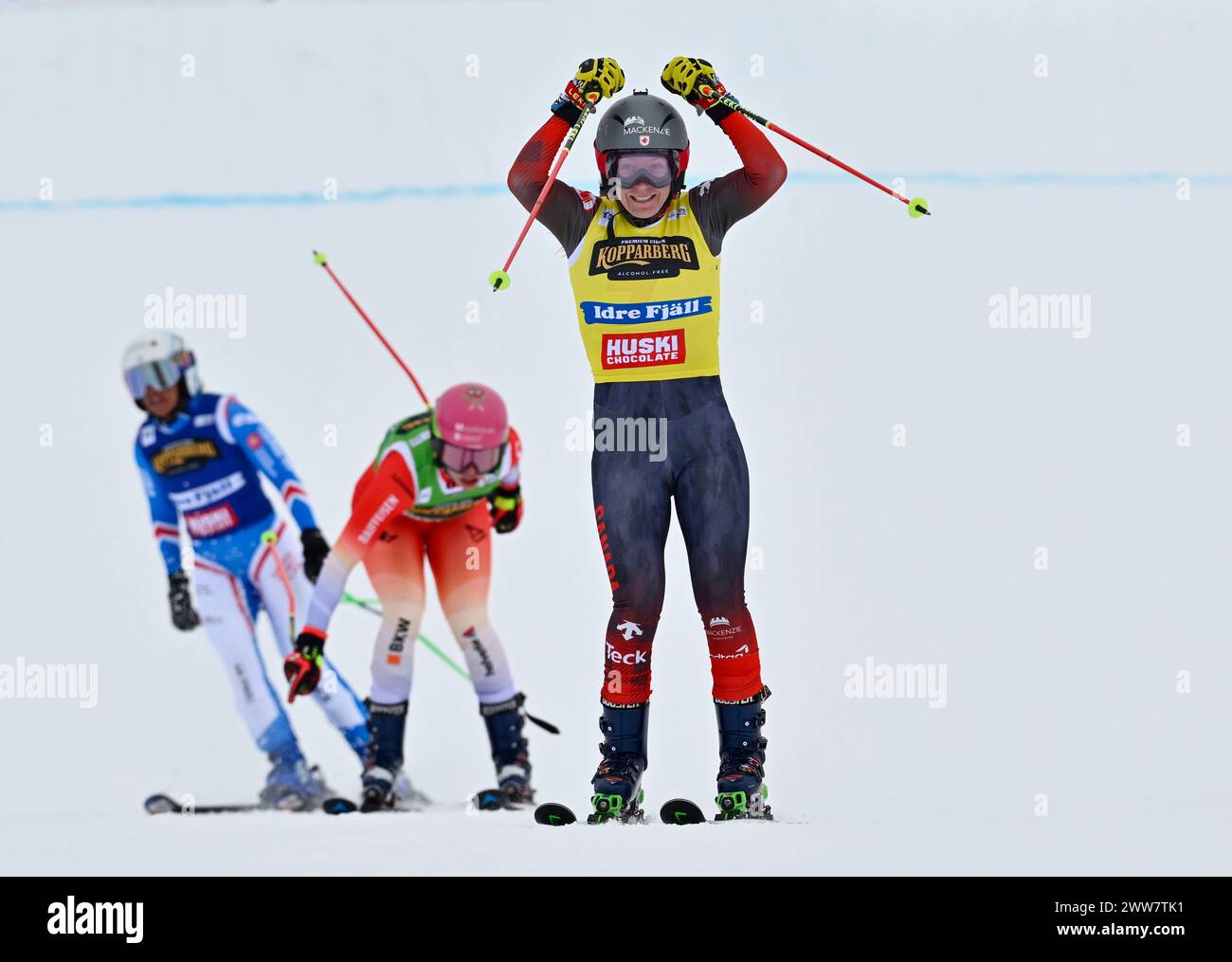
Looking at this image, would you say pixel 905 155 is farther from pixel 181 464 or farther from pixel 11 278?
pixel 181 464

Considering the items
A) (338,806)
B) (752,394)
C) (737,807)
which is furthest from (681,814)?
(752,394)

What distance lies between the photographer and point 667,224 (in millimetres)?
5953

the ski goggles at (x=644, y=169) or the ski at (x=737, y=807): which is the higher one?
the ski goggles at (x=644, y=169)

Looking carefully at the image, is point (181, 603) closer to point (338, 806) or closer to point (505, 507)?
point (338, 806)

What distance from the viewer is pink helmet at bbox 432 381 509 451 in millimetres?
6852

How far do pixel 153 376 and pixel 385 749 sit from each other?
5.96 feet

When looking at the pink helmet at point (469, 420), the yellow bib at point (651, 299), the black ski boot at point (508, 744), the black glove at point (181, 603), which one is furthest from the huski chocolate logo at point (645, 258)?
the black glove at point (181, 603)

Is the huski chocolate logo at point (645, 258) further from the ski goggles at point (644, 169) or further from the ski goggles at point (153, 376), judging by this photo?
the ski goggles at point (153, 376)

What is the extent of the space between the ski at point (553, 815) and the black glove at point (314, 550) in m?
1.82

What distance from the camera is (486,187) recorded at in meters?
13.9

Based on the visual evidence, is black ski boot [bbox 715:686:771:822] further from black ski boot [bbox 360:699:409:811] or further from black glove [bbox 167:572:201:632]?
black glove [bbox 167:572:201:632]

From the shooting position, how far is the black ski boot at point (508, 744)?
7.35m

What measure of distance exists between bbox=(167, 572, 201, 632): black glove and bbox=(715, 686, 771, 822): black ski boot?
2.75 meters

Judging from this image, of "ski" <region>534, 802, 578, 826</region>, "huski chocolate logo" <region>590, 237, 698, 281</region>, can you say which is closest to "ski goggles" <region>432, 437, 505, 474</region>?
"huski chocolate logo" <region>590, 237, 698, 281</region>
